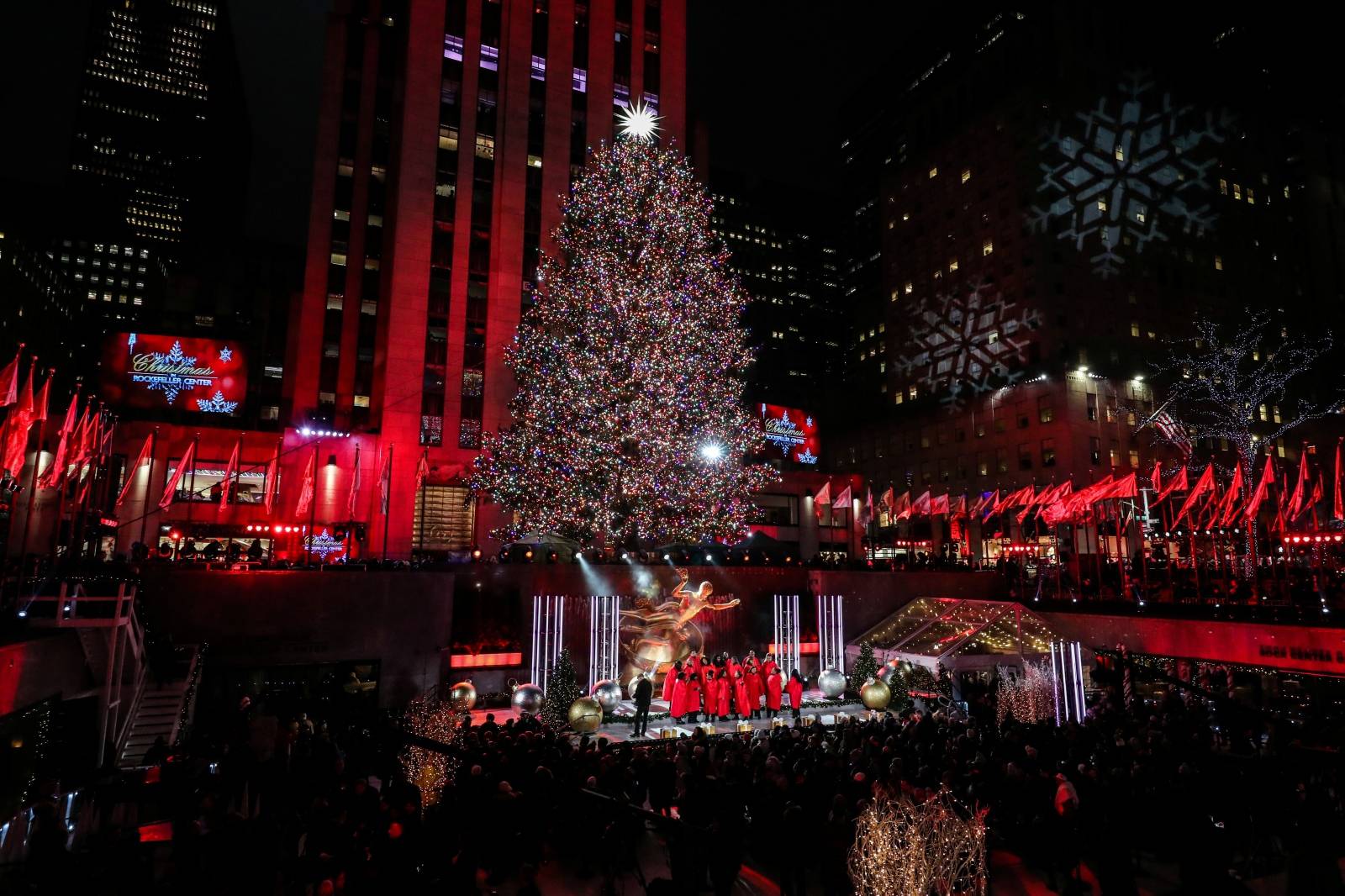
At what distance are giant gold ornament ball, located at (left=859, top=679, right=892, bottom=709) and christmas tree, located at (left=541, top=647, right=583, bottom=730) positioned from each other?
310 inches

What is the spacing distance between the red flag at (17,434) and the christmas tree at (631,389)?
14454mm

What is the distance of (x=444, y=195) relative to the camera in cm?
3959

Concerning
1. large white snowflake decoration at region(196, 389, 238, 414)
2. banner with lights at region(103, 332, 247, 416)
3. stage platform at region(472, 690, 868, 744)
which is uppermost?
banner with lights at region(103, 332, 247, 416)

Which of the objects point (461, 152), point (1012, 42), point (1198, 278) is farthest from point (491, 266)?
point (1198, 278)

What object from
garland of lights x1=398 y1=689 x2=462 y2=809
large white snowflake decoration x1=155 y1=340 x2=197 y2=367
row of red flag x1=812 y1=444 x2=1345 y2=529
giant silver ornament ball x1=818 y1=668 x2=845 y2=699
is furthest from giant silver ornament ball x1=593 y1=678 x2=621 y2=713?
large white snowflake decoration x1=155 y1=340 x2=197 y2=367

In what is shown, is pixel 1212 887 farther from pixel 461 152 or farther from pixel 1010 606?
pixel 461 152

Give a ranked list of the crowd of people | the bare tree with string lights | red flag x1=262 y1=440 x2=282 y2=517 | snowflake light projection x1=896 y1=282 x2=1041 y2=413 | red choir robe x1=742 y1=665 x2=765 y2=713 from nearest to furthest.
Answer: the crowd of people, red choir robe x1=742 y1=665 x2=765 y2=713, red flag x1=262 y1=440 x2=282 y2=517, the bare tree with string lights, snowflake light projection x1=896 y1=282 x2=1041 y2=413

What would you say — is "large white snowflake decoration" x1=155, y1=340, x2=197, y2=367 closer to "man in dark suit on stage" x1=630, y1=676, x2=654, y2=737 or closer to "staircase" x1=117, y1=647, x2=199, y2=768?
"staircase" x1=117, y1=647, x2=199, y2=768

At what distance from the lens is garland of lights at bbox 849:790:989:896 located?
25.1 ft

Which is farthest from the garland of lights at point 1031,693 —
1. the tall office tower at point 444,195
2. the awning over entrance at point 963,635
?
the tall office tower at point 444,195

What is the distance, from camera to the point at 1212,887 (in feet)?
28.6

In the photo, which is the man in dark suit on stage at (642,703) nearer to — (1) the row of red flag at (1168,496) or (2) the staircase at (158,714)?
(2) the staircase at (158,714)

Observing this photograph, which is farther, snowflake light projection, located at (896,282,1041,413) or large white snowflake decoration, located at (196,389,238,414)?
snowflake light projection, located at (896,282,1041,413)

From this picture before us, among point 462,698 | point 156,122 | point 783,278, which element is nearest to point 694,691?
point 462,698
